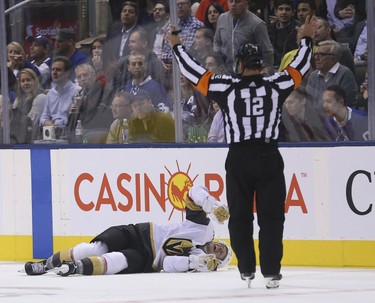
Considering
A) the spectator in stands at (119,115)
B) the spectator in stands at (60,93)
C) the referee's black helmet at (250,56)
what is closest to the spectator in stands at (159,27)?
the spectator in stands at (119,115)

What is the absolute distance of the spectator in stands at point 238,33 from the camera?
32.1ft

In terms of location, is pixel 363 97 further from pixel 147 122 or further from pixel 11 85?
pixel 11 85

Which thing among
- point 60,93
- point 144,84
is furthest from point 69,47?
point 144,84

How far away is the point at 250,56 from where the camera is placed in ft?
25.2

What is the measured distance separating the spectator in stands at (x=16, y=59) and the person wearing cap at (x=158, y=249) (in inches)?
101

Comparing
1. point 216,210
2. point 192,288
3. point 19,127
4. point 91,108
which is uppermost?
point 91,108

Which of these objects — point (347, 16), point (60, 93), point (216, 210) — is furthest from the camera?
point (60, 93)

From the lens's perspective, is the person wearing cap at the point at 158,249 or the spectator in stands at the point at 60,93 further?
the spectator in stands at the point at 60,93

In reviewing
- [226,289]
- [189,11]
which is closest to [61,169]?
[189,11]

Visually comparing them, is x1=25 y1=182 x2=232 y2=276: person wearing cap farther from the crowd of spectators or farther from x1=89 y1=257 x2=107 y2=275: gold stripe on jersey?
the crowd of spectators

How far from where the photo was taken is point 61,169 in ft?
35.1

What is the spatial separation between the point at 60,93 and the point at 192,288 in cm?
353

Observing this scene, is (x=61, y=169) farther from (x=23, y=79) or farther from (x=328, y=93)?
(x=328, y=93)

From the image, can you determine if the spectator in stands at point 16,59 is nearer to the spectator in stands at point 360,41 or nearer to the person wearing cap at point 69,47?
the person wearing cap at point 69,47
